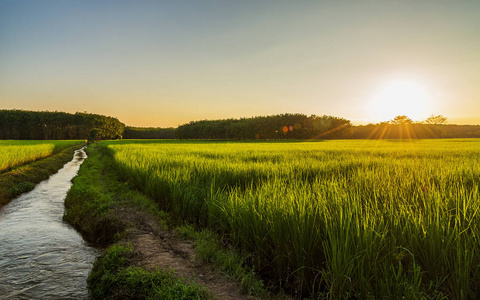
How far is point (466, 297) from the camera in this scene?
223 centimetres

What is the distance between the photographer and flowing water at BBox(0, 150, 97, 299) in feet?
12.6

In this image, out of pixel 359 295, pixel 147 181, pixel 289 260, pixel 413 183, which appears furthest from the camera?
pixel 147 181

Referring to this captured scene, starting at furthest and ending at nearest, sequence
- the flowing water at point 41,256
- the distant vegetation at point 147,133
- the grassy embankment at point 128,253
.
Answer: the distant vegetation at point 147,133 < the flowing water at point 41,256 < the grassy embankment at point 128,253

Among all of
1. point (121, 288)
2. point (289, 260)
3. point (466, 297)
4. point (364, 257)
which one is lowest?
point (121, 288)

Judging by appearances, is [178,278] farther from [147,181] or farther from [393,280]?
[147,181]

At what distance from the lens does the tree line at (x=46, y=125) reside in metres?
89.6

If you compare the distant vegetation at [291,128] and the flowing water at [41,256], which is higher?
the distant vegetation at [291,128]

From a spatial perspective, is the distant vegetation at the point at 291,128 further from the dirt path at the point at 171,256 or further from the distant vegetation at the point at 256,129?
the dirt path at the point at 171,256

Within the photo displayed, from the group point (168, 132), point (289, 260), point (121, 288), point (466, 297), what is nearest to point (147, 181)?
point (121, 288)

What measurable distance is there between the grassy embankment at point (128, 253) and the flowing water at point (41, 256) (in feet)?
0.94

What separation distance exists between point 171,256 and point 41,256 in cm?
273

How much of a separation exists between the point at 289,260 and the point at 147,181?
19.7ft

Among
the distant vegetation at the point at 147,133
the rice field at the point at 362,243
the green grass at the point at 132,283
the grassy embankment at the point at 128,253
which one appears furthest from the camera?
the distant vegetation at the point at 147,133

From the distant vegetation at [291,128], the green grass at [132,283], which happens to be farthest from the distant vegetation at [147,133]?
the green grass at [132,283]
